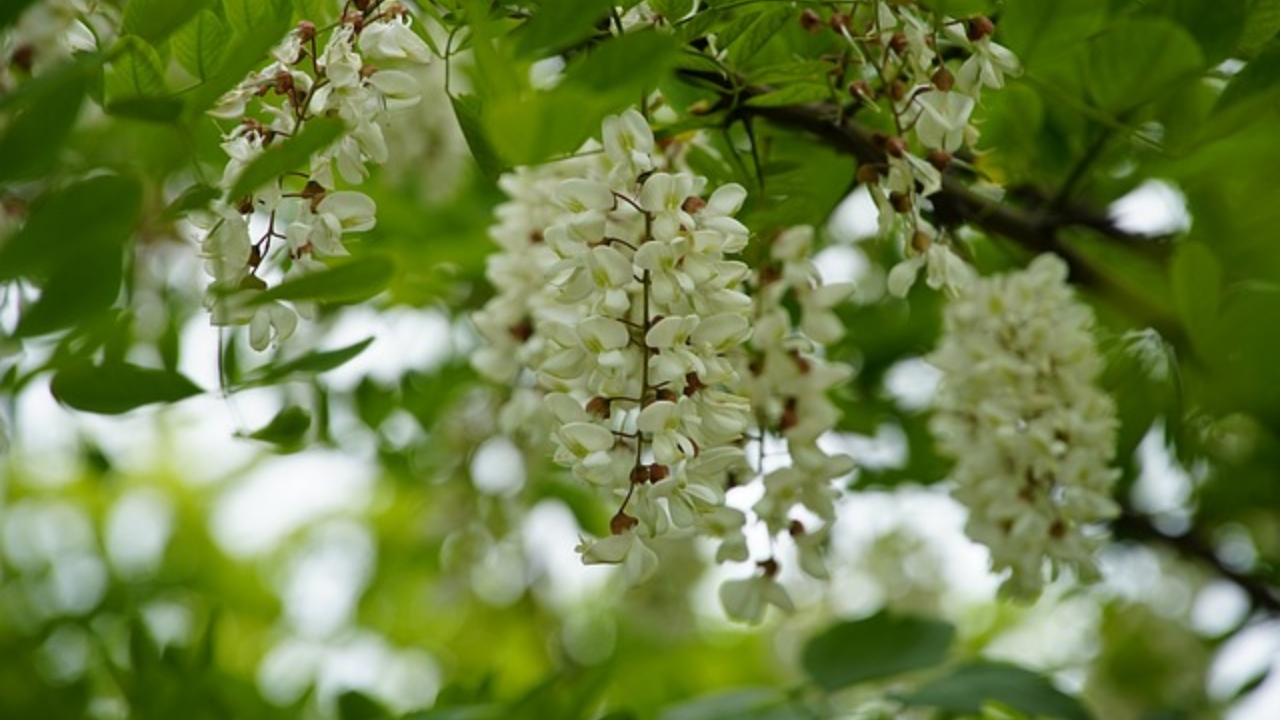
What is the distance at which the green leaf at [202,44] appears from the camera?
692 millimetres

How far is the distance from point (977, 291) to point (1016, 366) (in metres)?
0.05

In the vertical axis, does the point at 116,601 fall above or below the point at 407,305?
below

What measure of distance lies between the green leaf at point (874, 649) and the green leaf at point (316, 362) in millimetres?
521

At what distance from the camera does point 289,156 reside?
601 millimetres

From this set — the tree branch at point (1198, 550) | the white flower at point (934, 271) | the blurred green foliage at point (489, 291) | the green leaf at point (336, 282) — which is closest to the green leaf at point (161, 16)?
the blurred green foliage at point (489, 291)

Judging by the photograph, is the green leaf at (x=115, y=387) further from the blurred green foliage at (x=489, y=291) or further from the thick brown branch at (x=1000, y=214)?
the thick brown branch at (x=1000, y=214)

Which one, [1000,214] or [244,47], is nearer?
[244,47]

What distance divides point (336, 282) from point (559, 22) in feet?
0.45

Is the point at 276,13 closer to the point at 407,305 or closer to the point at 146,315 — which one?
the point at 407,305

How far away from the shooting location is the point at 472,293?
4.58 ft

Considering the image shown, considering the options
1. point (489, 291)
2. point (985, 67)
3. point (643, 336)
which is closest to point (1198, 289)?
point (985, 67)

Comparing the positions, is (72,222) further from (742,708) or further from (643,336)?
(742,708)

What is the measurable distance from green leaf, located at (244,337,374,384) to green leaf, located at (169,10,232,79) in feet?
0.43

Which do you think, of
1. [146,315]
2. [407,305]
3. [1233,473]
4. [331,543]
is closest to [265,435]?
[407,305]
